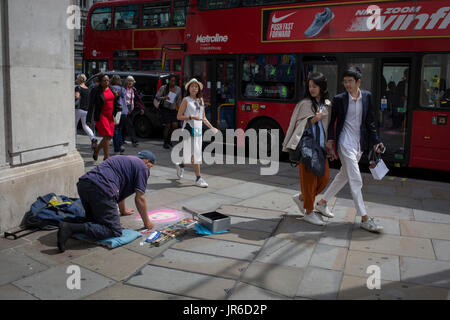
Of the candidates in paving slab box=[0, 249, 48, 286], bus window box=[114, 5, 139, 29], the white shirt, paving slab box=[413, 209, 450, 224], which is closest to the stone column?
paving slab box=[0, 249, 48, 286]

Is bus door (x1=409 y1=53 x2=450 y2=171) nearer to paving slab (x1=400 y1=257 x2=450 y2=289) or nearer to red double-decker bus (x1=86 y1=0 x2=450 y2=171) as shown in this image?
red double-decker bus (x1=86 y1=0 x2=450 y2=171)

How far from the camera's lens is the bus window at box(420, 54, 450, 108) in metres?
8.09

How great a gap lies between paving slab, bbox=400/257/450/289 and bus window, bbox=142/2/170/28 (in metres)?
12.7

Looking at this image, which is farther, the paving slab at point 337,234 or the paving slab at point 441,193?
the paving slab at point 441,193

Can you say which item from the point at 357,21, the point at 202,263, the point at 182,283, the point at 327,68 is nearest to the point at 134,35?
the point at 327,68

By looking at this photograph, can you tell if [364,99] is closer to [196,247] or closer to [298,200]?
[298,200]

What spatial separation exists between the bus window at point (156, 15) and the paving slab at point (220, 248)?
1177 cm

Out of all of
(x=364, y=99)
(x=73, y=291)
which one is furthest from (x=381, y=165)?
(x=73, y=291)

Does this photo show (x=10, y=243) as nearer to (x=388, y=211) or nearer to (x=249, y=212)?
(x=249, y=212)

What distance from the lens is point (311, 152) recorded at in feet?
17.3

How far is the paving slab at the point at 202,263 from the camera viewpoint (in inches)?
162

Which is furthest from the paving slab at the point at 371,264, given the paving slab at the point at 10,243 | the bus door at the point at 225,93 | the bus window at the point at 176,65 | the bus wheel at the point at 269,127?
the bus window at the point at 176,65

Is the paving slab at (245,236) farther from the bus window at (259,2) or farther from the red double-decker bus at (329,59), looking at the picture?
the bus window at (259,2)
